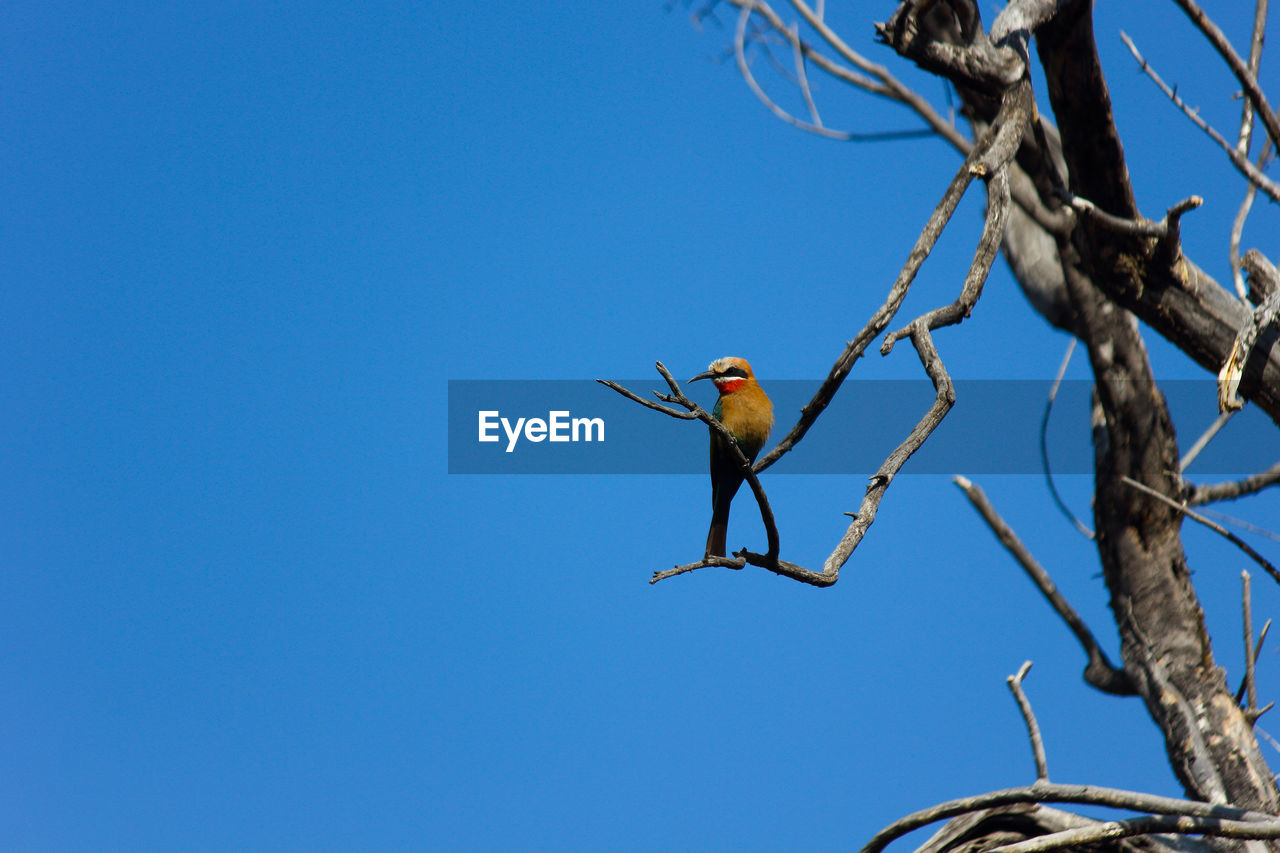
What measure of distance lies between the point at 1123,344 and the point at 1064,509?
→ 803 mm

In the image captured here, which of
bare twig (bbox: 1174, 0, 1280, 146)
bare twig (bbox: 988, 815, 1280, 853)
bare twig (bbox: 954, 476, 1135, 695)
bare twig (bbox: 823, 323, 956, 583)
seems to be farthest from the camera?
bare twig (bbox: 954, 476, 1135, 695)

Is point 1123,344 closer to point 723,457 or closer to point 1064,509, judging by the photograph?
point 1064,509

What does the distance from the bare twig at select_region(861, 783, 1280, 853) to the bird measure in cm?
103

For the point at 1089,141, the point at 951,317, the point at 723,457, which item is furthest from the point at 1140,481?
the point at 951,317

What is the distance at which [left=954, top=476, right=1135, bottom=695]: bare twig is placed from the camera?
450cm

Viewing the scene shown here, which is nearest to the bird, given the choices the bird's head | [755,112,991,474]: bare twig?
the bird's head

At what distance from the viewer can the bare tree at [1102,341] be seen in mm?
2344

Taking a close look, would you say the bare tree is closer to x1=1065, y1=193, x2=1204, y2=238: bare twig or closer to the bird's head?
x1=1065, y1=193, x2=1204, y2=238: bare twig

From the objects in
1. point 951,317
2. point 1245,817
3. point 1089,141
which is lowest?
point 1245,817

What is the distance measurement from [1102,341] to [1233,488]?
0.91 metres

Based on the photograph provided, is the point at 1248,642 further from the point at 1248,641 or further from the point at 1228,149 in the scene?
the point at 1228,149

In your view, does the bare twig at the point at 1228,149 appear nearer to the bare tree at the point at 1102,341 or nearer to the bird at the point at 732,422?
the bare tree at the point at 1102,341

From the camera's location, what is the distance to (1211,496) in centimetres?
459

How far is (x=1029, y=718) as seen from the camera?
2.89m
